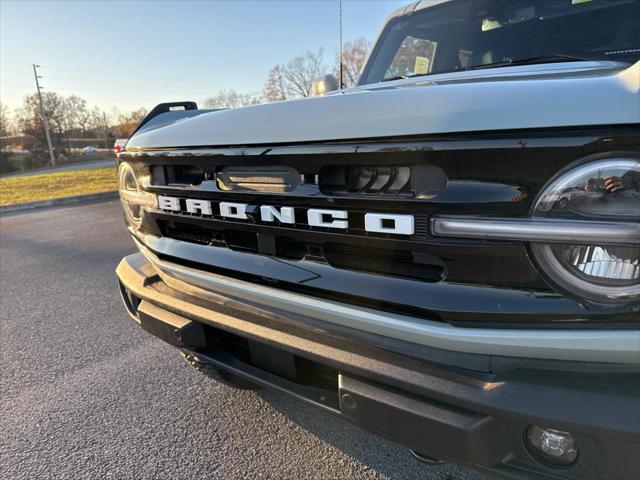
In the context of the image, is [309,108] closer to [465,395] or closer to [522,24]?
[465,395]

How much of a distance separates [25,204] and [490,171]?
43.8 ft

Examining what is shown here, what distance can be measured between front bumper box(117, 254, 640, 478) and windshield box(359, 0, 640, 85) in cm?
161

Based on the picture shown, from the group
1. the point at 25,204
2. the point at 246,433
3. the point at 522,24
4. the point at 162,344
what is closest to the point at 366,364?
the point at 246,433

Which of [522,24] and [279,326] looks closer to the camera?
[279,326]

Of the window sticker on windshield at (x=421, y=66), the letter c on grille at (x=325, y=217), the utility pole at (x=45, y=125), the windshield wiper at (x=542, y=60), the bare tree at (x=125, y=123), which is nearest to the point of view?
the letter c on grille at (x=325, y=217)

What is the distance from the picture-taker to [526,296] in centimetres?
111

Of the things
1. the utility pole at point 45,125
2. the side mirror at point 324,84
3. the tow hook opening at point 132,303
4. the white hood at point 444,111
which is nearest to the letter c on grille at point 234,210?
the white hood at point 444,111

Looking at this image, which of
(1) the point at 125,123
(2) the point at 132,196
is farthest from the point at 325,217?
(1) the point at 125,123

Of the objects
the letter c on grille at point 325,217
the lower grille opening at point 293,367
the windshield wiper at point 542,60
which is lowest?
the lower grille opening at point 293,367

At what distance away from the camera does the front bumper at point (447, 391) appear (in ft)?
3.32

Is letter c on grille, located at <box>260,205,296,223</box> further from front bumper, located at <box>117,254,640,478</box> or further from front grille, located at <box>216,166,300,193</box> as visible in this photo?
front bumper, located at <box>117,254,640,478</box>

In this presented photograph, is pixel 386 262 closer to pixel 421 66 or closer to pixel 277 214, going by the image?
pixel 277 214

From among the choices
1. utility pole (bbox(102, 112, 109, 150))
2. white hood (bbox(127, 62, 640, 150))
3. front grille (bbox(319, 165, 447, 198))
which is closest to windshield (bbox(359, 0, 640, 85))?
white hood (bbox(127, 62, 640, 150))

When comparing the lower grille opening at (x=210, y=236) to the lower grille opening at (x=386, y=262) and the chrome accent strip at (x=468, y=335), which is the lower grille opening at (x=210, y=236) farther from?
the lower grille opening at (x=386, y=262)
